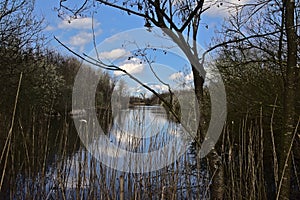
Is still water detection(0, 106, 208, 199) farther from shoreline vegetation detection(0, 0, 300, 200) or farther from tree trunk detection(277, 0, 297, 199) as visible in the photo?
tree trunk detection(277, 0, 297, 199)

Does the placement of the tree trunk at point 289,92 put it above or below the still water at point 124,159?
above

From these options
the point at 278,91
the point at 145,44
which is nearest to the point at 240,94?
the point at 278,91

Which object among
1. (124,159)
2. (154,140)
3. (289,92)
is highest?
(289,92)

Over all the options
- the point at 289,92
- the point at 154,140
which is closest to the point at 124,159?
the point at 154,140

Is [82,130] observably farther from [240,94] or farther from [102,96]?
[240,94]

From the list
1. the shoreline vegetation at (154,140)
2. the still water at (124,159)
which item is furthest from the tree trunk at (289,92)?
the still water at (124,159)

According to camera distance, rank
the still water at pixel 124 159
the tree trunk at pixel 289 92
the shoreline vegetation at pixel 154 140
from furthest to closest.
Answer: the still water at pixel 124 159, the shoreline vegetation at pixel 154 140, the tree trunk at pixel 289 92

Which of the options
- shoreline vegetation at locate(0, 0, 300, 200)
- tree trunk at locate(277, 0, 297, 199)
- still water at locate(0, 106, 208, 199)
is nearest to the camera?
tree trunk at locate(277, 0, 297, 199)

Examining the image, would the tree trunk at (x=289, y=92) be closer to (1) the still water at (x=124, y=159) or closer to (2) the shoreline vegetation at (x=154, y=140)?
(2) the shoreline vegetation at (x=154, y=140)

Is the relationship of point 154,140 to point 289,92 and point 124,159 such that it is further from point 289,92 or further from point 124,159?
point 289,92

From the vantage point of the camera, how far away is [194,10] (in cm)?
204

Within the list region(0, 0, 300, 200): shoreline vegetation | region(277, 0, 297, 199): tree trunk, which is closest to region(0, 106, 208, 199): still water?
region(0, 0, 300, 200): shoreline vegetation

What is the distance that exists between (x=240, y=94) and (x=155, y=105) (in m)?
2.07

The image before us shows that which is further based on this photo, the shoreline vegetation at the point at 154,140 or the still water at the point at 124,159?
the still water at the point at 124,159
